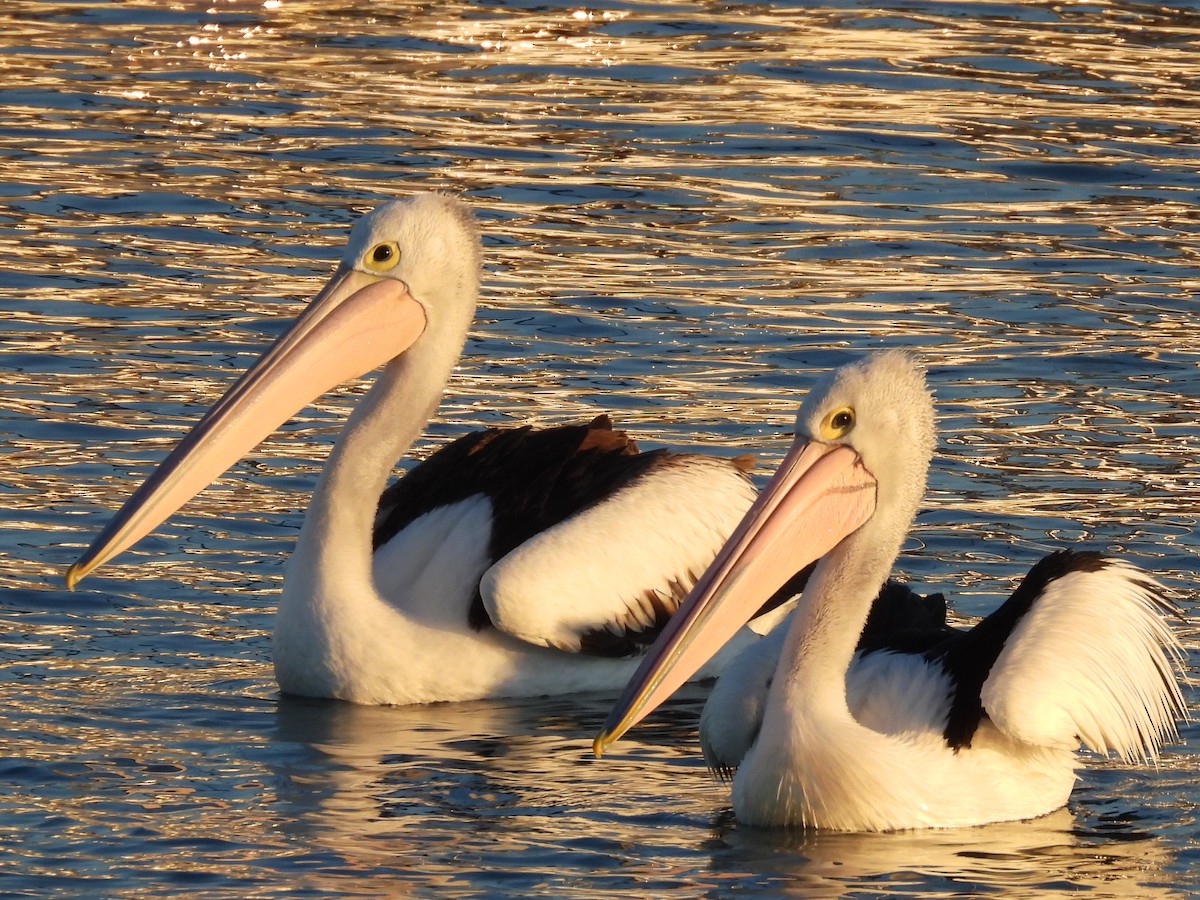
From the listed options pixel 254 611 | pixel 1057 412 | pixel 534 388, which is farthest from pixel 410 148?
pixel 254 611

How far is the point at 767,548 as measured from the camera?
18.7 ft

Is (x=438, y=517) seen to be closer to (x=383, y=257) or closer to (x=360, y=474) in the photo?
(x=360, y=474)

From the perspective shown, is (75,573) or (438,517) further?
(438,517)

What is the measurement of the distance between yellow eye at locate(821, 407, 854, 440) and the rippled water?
93cm

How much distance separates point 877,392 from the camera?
5738 mm

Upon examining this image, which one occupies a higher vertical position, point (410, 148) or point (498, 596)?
point (410, 148)

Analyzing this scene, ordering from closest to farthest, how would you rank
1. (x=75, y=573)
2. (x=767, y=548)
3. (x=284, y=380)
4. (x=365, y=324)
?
(x=767, y=548), (x=75, y=573), (x=284, y=380), (x=365, y=324)

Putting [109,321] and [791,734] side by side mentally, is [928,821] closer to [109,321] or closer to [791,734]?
[791,734]

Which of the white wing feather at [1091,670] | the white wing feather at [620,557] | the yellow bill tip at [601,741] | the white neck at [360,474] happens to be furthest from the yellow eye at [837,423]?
the white neck at [360,474]

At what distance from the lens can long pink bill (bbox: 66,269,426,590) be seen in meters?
6.54

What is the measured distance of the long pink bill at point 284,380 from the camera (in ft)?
21.5

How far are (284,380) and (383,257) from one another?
1.55 ft

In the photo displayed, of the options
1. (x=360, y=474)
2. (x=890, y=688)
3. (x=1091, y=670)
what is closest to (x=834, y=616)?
(x=890, y=688)

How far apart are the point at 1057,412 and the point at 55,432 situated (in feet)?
11.7
